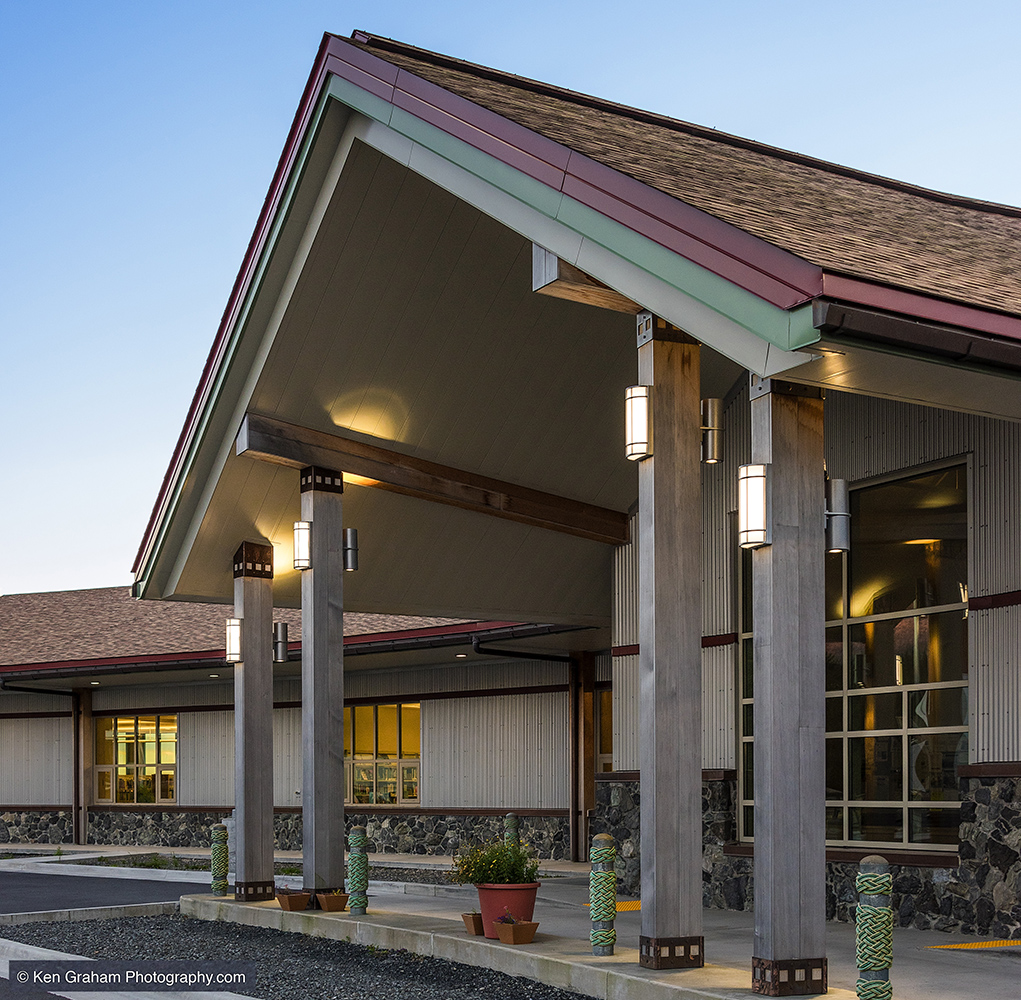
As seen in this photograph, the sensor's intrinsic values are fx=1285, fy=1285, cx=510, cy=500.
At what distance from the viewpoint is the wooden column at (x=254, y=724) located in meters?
13.6

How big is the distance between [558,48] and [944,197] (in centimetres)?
12753

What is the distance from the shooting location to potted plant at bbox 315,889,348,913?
477 inches

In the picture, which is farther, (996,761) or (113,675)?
(113,675)

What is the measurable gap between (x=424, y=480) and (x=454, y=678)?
1036cm

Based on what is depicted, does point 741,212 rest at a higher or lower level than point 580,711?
higher

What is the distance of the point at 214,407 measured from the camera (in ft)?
42.1

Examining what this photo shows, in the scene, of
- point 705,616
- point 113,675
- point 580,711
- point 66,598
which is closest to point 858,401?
point 705,616

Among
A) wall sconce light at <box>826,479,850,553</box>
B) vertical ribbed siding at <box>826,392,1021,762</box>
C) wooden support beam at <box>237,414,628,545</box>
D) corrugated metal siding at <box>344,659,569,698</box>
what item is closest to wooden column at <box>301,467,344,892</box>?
wooden support beam at <box>237,414,628,545</box>

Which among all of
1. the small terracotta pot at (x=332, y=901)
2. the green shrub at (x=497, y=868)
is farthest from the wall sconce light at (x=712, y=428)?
the small terracotta pot at (x=332, y=901)

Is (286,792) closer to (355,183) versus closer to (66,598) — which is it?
(66,598)

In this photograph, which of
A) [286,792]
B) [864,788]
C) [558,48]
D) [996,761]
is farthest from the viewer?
[558,48]

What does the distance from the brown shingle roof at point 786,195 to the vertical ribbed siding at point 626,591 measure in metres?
4.89

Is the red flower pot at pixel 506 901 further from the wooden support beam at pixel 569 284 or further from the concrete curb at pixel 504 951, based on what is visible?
the wooden support beam at pixel 569 284

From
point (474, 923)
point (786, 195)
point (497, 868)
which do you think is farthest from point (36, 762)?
Answer: point (786, 195)
